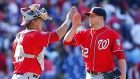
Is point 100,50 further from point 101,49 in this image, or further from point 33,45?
point 33,45

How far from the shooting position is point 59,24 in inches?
638

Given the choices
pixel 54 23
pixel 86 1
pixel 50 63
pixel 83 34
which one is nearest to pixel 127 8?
pixel 86 1

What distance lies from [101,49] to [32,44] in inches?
50.2

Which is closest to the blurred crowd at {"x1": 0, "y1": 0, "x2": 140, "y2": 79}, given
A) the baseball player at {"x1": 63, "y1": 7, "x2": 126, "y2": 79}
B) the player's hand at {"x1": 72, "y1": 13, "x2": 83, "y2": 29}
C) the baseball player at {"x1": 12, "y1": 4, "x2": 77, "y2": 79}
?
the baseball player at {"x1": 63, "y1": 7, "x2": 126, "y2": 79}

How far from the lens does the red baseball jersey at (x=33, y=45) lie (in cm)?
732

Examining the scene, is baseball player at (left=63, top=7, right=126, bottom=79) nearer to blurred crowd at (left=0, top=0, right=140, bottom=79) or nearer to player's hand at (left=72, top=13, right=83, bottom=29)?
player's hand at (left=72, top=13, right=83, bottom=29)

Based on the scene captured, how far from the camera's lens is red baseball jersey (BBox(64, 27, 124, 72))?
316 inches

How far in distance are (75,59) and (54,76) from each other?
1.25 meters

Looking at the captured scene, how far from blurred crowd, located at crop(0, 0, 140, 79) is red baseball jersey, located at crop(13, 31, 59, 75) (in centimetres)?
524

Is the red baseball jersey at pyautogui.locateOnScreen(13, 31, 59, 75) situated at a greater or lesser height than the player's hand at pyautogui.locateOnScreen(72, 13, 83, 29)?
lesser

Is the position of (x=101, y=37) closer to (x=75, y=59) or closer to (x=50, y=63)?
(x=75, y=59)

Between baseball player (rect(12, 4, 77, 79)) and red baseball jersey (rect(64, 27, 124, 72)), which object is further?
red baseball jersey (rect(64, 27, 124, 72))

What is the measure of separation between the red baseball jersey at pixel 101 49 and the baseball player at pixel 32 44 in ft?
2.45

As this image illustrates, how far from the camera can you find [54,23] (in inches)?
631
